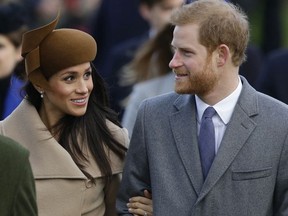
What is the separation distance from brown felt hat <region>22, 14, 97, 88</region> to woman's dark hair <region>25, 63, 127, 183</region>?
188 mm

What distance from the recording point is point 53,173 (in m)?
6.52

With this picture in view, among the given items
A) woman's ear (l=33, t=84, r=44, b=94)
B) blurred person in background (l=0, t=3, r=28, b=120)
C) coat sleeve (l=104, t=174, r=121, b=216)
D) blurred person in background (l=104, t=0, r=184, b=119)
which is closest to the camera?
woman's ear (l=33, t=84, r=44, b=94)

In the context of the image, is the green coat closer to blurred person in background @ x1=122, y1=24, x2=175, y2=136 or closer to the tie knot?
the tie knot

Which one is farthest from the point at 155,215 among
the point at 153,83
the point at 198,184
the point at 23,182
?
the point at 153,83

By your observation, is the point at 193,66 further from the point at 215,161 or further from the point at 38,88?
the point at 38,88

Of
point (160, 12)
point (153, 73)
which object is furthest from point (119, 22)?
point (153, 73)

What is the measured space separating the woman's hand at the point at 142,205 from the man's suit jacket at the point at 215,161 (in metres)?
0.04

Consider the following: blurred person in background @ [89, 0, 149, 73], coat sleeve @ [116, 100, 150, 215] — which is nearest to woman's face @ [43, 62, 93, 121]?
coat sleeve @ [116, 100, 150, 215]

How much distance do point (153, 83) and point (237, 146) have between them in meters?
2.43

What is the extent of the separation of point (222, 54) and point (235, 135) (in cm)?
40

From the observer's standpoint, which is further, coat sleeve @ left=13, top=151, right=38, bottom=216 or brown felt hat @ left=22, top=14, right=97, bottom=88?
brown felt hat @ left=22, top=14, right=97, bottom=88

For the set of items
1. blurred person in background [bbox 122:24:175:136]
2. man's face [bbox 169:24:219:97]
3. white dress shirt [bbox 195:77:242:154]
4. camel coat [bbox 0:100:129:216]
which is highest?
man's face [bbox 169:24:219:97]

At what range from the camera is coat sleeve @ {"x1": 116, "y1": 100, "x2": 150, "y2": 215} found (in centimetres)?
646

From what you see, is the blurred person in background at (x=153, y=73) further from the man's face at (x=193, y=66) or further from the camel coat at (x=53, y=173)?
the man's face at (x=193, y=66)
